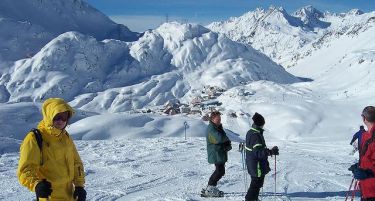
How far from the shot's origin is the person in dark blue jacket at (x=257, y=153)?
833cm

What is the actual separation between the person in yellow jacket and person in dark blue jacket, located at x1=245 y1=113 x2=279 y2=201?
12.5ft

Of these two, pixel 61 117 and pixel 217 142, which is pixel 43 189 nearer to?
pixel 61 117

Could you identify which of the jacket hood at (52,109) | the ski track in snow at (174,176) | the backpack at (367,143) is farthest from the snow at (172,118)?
the jacket hood at (52,109)

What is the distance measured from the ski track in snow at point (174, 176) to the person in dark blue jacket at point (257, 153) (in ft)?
4.14

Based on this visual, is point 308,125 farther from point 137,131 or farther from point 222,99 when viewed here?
point 222,99

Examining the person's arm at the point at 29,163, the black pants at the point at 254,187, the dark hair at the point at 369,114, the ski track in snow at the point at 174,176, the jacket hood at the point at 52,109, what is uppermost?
the jacket hood at the point at 52,109

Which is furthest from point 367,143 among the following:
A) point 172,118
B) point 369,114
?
point 172,118

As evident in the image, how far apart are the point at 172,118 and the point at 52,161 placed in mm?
36230

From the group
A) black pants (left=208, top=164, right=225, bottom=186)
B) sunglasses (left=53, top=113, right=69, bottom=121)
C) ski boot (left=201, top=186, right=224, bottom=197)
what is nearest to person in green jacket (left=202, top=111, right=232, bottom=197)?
black pants (left=208, top=164, right=225, bottom=186)

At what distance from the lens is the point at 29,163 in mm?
4734

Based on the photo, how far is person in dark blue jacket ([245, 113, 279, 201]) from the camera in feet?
27.3

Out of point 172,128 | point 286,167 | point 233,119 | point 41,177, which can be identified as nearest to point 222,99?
point 233,119

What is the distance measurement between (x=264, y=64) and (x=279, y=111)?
126017 mm

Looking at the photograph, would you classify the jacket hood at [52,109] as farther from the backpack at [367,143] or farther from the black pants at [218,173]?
the black pants at [218,173]
